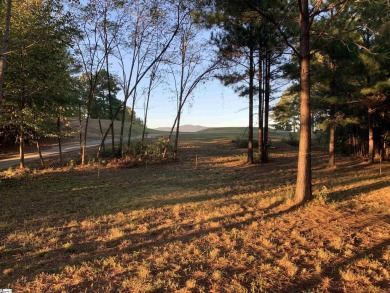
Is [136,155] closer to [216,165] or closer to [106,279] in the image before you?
[216,165]

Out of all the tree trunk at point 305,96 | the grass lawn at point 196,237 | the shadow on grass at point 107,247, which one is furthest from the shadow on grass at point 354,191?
the shadow on grass at point 107,247

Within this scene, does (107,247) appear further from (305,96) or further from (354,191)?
(354,191)

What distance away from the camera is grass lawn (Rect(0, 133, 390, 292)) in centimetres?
370

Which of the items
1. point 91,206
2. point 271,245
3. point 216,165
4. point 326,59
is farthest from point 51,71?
point 326,59

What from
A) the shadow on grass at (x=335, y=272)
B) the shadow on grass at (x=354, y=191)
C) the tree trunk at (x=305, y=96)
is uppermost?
the tree trunk at (x=305, y=96)

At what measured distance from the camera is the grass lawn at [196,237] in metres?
3.70

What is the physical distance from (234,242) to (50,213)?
14.9ft

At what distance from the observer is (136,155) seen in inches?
617

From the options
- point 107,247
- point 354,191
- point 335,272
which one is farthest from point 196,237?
point 354,191

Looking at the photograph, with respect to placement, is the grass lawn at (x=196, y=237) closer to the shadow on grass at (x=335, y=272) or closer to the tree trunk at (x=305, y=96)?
the shadow on grass at (x=335, y=272)

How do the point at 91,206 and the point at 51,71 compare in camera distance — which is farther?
the point at 51,71

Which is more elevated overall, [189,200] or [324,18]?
[324,18]

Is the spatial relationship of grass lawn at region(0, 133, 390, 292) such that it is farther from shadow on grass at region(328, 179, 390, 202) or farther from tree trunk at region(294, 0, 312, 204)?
tree trunk at region(294, 0, 312, 204)

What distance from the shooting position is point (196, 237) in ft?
17.3
